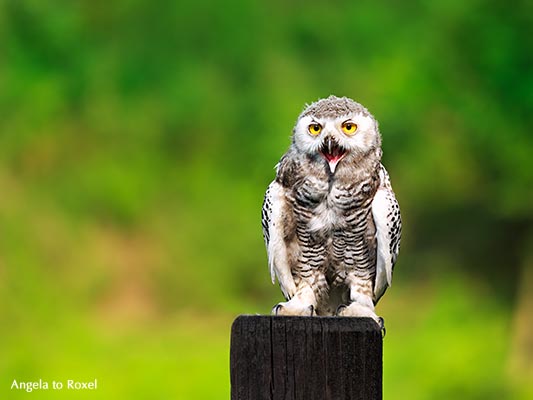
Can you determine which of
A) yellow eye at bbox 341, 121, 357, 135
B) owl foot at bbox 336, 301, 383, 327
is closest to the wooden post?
owl foot at bbox 336, 301, 383, 327

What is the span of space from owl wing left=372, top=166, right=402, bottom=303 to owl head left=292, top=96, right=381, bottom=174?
0.12 meters

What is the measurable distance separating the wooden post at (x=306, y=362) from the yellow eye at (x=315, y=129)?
3.05 ft

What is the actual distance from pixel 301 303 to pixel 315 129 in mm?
461

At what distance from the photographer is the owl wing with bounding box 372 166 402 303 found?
7.12 ft

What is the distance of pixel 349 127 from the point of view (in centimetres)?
210

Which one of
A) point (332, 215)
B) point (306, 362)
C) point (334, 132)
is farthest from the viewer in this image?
point (332, 215)

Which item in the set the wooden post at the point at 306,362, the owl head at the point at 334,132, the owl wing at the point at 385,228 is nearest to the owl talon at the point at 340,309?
the owl wing at the point at 385,228

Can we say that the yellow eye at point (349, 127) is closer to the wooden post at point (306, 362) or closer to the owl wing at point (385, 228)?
the owl wing at point (385, 228)

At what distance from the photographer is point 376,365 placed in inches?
47.2

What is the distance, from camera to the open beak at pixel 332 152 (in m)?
2.06

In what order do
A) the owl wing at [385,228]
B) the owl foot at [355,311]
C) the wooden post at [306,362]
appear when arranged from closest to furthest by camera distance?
1. the wooden post at [306,362]
2. the owl foot at [355,311]
3. the owl wing at [385,228]

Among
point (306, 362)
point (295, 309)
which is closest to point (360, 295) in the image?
point (295, 309)

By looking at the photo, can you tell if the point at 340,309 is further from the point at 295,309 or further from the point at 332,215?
the point at 332,215

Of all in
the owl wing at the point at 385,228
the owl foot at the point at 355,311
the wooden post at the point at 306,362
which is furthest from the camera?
the owl wing at the point at 385,228
